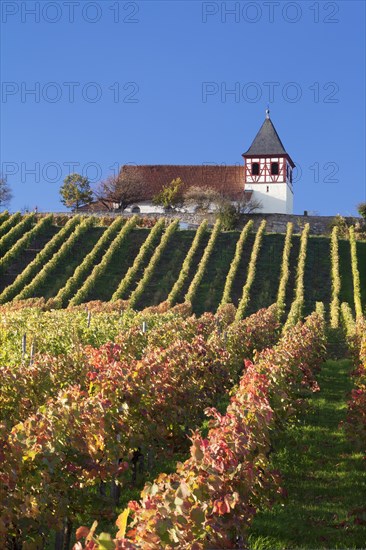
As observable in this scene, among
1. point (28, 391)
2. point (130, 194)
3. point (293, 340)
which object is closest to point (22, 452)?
point (28, 391)

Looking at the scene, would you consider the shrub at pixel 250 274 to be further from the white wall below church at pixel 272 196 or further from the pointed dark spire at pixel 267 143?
the pointed dark spire at pixel 267 143

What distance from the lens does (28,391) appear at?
37.4ft

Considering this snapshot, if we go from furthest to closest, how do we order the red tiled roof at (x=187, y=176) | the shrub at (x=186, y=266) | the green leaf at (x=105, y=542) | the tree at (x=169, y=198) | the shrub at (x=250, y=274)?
the red tiled roof at (x=187, y=176) < the tree at (x=169, y=198) < the shrub at (x=186, y=266) < the shrub at (x=250, y=274) < the green leaf at (x=105, y=542)

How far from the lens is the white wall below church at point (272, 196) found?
233 feet

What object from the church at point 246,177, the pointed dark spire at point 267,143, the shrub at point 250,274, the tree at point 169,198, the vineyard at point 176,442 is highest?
the pointed dark spire at point 267,143

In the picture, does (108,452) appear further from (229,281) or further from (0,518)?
(229,281)

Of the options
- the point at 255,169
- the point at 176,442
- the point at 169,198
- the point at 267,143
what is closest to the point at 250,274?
the point at 169,198

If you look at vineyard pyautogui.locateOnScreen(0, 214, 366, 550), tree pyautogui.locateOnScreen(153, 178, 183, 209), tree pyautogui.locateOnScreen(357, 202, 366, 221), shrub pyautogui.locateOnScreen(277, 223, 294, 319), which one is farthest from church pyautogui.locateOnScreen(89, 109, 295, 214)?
vineyard pyautogui.locateOnScreen(0, 214, 366, 550)

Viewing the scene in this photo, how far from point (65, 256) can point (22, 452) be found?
44.0 metres

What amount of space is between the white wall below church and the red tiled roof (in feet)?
5.12

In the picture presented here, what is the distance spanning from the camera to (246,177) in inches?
2884

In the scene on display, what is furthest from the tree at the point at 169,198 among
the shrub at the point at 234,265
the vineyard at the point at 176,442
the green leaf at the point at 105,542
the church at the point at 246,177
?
the green leaf at the point at 105,542

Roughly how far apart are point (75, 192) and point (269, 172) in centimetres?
1976

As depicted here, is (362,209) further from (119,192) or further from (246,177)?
(119,192)
